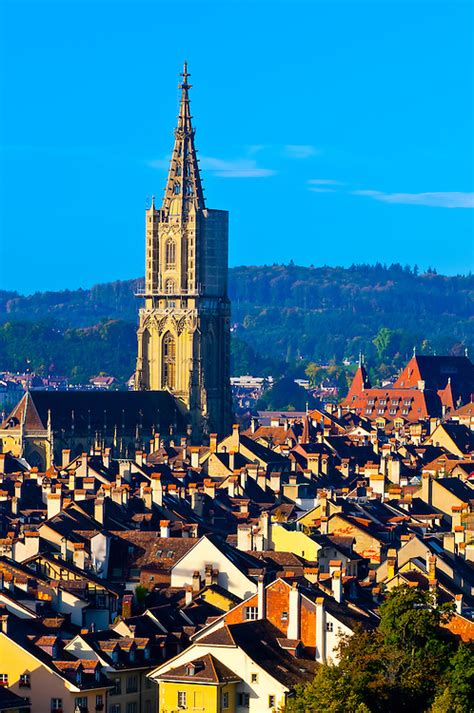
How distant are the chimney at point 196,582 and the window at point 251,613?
7.04 metres

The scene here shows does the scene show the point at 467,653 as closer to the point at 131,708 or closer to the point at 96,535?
the point at 131,708

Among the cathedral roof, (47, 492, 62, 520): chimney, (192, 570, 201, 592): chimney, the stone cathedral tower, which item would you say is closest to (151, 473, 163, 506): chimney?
(47, 492, 62, 520): chimney

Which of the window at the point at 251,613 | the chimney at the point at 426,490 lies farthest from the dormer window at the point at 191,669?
the chimney at the point at 426,490

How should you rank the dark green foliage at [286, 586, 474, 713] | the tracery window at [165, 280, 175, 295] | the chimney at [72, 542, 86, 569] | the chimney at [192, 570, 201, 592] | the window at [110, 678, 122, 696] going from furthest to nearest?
the tracery window at [165, 280, 175, 295] < the chimney at [72, 542, 86, 569] < the chimney at [192, 570, 201, 592] < the window at [110, 678, 122, 696] < the dark green foliage at [286, 586, 474, 713]

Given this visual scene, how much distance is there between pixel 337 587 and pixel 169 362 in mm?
118831

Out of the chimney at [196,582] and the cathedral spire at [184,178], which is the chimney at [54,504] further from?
the cathedral spire at [184,178]

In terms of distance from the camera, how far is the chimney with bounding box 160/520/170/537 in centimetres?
Result: 7931

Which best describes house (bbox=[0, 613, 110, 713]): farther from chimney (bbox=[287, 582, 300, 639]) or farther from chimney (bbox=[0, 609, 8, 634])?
chimney (bbox=[287, 582, 300, 639])

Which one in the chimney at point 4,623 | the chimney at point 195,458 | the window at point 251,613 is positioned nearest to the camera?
the chimney at point 4,623

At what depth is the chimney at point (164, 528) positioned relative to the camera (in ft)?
260

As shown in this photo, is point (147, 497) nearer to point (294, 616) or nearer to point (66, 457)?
point (294, 616)

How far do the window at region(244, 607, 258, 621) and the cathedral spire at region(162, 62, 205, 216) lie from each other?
415 feet

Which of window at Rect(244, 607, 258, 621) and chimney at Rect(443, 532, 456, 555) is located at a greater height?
chimney at Rect(443, 532, 456, 555)

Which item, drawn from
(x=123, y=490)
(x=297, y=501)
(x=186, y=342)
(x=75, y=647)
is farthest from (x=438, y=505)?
(x=186, y=342)
